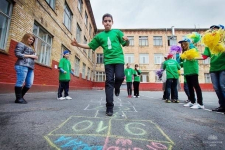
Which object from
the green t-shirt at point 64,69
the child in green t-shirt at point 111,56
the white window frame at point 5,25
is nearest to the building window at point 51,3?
the white window frame at point 5,25

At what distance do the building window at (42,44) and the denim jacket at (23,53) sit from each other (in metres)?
4.23

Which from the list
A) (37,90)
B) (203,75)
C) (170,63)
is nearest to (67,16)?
(37,90)

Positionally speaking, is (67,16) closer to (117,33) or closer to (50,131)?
(117,33)

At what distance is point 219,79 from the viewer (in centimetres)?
308

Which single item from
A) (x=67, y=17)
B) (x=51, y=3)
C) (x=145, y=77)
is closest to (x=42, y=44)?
(x=51, y=3)

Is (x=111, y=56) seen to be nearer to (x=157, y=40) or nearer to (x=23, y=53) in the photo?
(x=23, y=53)

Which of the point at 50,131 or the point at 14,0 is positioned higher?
the point at 14,0

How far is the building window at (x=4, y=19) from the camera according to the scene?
499 centimetres

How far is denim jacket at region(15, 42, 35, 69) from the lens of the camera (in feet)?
10.7

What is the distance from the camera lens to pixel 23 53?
3.36 meters

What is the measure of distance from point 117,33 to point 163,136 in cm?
209

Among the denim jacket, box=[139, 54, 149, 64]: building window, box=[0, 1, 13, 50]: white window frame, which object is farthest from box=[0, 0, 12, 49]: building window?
box=[139, 54, 149, 64]: building window

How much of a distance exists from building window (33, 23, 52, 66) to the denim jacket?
4226 mm

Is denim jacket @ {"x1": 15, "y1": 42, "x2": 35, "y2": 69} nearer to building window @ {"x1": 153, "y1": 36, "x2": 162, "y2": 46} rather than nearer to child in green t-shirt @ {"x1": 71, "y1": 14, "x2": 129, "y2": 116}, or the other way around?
child in green t-shirt @ {"x1": 71, "y1": 14, "x2": 129, "y2": 116}
